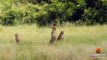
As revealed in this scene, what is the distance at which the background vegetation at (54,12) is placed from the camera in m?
15.4

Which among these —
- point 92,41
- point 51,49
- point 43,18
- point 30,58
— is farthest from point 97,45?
point 43,18

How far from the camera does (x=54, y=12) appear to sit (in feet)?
53.0

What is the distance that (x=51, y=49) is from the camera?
7.63 m

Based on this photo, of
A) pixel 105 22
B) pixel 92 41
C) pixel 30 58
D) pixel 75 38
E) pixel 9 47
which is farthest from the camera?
pixel 105 22

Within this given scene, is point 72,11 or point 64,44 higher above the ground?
point 64,44

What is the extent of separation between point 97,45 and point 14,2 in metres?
9.85

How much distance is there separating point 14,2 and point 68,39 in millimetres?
8585

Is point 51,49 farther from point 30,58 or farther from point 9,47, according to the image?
point 9,47

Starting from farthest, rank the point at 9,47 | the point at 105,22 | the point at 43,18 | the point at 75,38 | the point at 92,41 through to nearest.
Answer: the point at 43,18, the point at 105,22, the point at 75,38, the point at 92,41, the point at 9,47

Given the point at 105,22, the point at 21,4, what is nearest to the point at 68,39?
the point at 105,22

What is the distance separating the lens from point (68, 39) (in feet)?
30.3

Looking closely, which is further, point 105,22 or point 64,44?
point 105,22

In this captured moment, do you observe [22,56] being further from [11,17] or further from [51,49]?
[11,17]

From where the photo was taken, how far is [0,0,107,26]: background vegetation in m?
15.4
